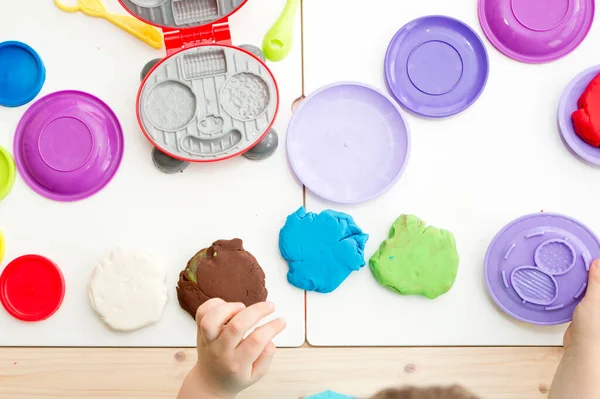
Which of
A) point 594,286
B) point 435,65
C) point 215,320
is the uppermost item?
point 435,65

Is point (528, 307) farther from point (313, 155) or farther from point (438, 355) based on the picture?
point (313, 155)

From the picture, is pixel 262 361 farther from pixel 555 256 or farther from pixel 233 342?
pixel 555 256

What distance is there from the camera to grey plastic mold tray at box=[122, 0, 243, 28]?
71 cm

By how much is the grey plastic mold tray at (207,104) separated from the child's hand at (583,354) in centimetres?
47

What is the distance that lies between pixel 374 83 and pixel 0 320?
0.61 meters

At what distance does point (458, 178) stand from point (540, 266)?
0.51 ft

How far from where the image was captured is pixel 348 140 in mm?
786

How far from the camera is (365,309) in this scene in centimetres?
77

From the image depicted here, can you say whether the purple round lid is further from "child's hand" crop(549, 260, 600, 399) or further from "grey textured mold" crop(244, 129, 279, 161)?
"child's hand" crop(549, 260, 600, 399)

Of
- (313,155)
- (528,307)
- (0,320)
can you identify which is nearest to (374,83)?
(313,155)

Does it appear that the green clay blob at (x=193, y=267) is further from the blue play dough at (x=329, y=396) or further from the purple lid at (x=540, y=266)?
the purple lid at (x=540, y=266)

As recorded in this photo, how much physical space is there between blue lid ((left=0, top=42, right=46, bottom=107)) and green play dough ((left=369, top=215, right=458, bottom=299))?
52cm

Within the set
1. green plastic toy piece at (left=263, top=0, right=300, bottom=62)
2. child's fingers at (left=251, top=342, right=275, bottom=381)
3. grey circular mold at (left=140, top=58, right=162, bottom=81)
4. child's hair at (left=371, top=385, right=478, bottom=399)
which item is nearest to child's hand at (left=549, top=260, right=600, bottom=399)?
child's hair at (left=371, top=385, right=478, bottom=399)

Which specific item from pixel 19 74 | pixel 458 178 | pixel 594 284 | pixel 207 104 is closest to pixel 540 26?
pixel 458 178
